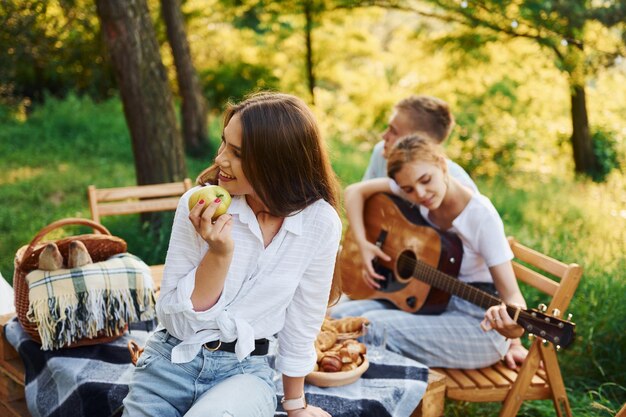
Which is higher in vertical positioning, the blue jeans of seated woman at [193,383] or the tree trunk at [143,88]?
the tree trunk at [143,88]

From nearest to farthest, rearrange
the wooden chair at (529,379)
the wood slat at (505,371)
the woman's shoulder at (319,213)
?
the woman's shoulder at (319,213) → the wooden chair at (529,379) → the wood slat at (505,371)

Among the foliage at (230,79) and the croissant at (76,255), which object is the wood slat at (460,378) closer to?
the croissant at (76,255)

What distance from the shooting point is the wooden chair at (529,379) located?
3.08 meters

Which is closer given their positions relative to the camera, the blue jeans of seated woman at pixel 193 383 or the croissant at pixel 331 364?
the blue jeans of seated woman at pixel 193 383

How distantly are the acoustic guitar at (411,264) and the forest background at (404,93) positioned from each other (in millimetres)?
736

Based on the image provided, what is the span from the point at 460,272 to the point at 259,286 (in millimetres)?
1615

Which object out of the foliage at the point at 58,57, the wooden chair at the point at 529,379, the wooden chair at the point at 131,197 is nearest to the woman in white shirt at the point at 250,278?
the wooden chair at the point at 529,379

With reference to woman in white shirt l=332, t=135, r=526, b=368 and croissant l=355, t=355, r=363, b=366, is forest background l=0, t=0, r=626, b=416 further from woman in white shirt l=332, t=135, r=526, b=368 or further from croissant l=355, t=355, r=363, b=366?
croissant l=355, t=355, r=363, b=366

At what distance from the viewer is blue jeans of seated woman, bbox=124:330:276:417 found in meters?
2.15

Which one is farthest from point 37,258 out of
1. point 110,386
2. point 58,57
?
point 58,57

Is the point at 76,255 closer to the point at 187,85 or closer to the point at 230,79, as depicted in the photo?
the point at 187,85

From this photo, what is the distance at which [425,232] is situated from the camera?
3.64 meters

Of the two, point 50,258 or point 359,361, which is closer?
point 359,361

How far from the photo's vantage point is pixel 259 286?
226 centimetres
